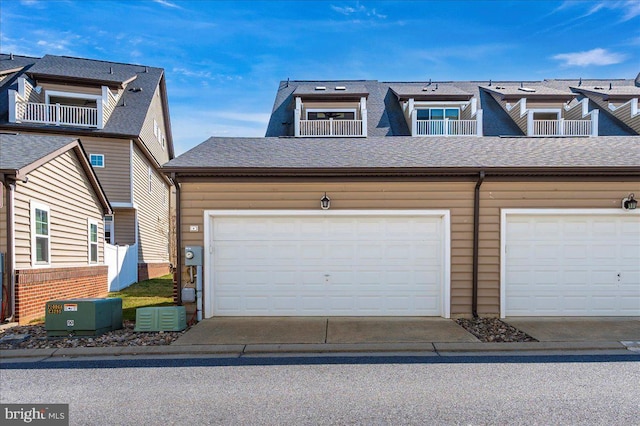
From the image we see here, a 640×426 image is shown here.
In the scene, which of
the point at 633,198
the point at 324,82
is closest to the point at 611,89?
the point at 324,82

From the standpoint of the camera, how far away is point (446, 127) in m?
23.0

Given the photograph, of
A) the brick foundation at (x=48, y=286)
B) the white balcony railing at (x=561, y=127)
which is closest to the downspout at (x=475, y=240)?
the brick foundation at (x=48, y=286)

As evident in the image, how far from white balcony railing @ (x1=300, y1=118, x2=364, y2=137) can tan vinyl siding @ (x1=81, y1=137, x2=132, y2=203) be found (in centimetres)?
829

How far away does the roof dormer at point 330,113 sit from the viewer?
874 inches

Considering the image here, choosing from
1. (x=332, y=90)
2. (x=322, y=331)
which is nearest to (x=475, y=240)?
(x=322, y=331)

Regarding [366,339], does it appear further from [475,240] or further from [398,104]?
[398,104]

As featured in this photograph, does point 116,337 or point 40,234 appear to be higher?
point 40,234

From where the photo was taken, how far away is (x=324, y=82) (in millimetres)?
26219

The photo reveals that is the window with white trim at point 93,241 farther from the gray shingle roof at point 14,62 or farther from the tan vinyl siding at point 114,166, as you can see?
the gray shingle roof at point 14,62

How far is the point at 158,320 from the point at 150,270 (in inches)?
513

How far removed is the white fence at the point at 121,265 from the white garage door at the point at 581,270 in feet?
40.1

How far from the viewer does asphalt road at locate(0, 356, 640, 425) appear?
448 cm

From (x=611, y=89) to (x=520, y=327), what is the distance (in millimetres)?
22791

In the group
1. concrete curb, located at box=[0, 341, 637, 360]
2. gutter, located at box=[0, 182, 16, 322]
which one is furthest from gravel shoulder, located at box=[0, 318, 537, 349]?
gutter, located at box=[0, 182, 16, 322]
